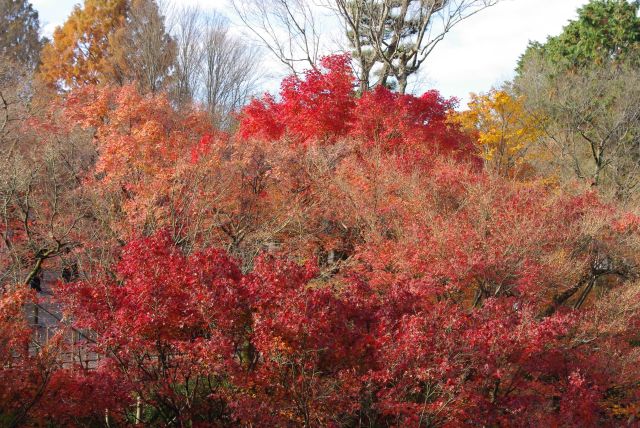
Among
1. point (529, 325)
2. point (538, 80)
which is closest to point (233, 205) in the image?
point (529, 325)

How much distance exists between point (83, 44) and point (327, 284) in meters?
25.6

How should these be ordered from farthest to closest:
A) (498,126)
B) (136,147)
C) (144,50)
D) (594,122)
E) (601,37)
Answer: (144,50) → (601,37) → (594,122) → (498,126) → (136,147)

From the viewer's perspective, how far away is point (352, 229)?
1472 centimetres

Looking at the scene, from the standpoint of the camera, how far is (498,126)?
25188 millimetres

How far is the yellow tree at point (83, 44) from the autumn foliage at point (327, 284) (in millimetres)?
11848

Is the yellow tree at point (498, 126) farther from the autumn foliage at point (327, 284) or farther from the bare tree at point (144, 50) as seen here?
the bare tree at point (144, 50)

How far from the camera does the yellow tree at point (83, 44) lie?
31.7 m

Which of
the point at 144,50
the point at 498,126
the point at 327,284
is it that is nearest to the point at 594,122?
the point at 498,126

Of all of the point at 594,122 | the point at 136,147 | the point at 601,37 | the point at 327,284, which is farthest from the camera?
the point at 601,37

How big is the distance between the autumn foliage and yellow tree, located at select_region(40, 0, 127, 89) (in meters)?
11.8

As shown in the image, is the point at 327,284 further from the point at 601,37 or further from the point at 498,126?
the point at 601,37

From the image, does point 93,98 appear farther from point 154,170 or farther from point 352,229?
point 352,229

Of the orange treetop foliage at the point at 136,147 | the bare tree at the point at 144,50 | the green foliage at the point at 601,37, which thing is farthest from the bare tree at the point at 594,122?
the bare tree at the point at 144,50

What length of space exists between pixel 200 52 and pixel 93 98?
1290 cm
